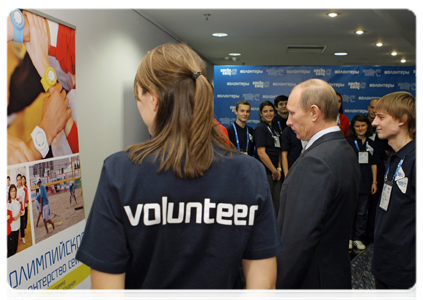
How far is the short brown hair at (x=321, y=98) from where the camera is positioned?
4.99 ft

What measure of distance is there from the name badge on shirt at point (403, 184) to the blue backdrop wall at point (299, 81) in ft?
13.8

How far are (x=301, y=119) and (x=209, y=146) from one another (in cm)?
84

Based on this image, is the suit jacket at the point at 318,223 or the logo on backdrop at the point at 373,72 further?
the logo on backdrop at the point at 373,72

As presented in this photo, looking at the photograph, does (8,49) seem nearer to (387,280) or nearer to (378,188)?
(387,280)

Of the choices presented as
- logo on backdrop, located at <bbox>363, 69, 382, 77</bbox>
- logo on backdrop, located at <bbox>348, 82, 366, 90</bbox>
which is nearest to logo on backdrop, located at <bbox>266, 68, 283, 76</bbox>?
logo on backdrop, located at <bbox>348, 82, 366, 90</bbox>

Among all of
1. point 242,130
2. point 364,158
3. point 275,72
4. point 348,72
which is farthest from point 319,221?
point 348,72

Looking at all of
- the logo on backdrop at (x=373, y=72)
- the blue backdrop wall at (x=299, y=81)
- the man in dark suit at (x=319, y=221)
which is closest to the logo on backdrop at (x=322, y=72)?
the blue backdrop wall at (x=299, y=81)

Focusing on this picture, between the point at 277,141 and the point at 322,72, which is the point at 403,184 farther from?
the point at 322,72

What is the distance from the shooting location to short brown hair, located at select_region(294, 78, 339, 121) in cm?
152

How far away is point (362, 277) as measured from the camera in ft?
11.4

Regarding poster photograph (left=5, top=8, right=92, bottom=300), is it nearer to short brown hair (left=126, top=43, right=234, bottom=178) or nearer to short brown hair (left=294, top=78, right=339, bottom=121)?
short brown hair (left=126, top=43, right=234, bottom=178)

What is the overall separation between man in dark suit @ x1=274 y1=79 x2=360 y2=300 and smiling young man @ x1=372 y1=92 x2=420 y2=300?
319 millimetres

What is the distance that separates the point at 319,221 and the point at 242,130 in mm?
4087

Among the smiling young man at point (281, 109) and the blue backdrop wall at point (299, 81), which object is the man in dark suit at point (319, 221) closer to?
the smiling young man at point (281, 109)
